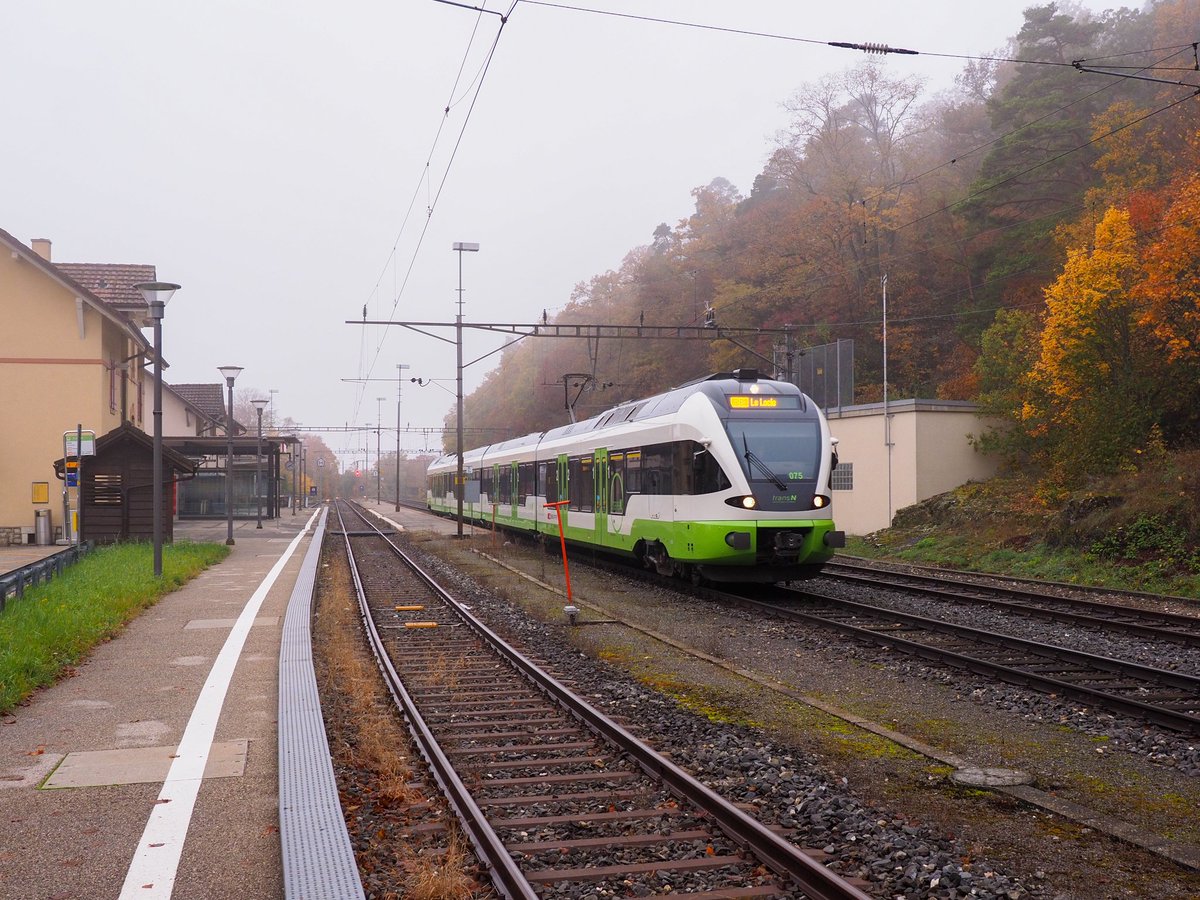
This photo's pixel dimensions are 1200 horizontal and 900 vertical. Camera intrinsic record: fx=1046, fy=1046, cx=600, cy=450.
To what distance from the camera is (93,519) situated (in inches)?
964

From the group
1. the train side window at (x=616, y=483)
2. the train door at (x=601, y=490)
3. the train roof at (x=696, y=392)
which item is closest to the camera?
the train roof at (x=696, y=392)

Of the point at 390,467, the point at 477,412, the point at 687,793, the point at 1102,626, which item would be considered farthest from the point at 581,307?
the point at 390,467

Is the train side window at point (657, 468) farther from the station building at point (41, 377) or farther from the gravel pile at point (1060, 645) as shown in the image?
the station building at point (41, 377)

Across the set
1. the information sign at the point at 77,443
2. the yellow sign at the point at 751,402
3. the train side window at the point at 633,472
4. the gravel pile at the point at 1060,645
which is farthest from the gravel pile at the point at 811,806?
the information sign at the point at 77,443

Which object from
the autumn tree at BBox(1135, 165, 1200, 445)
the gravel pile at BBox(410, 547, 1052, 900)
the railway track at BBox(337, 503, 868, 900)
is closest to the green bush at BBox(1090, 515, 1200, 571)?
the autumn tree at BBox(1135, 165, 1200, 445)

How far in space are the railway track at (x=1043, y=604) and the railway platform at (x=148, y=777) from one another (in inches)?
377

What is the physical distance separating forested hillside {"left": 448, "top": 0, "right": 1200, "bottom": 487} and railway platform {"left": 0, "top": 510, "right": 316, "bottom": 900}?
60.7 ft

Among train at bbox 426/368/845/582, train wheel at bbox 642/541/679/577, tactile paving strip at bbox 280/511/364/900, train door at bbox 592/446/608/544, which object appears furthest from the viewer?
train door at bbox 592/446/608/544

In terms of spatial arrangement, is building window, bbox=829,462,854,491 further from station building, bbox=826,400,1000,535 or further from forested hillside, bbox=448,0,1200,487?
forested hillside, bbox=448,0,1200,487

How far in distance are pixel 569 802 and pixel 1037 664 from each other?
6161 mm

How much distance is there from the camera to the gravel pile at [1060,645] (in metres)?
7.35

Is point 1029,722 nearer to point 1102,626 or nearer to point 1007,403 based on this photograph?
point 1102,626

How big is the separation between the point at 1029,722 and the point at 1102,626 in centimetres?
533

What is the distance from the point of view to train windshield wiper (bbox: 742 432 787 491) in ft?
48.9
